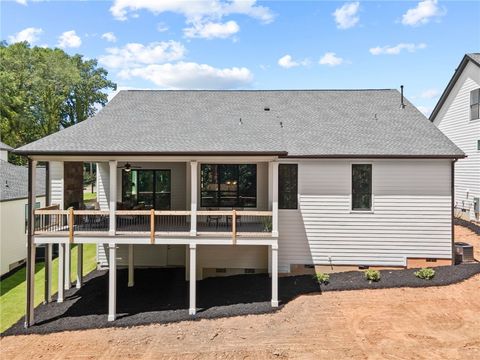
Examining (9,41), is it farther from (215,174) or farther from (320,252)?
(320,252)

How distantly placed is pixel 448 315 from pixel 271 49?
1614 cm

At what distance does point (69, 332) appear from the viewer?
916 cm

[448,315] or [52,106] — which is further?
[52,106]

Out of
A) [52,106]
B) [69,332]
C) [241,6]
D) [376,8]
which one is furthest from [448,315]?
[52,106]

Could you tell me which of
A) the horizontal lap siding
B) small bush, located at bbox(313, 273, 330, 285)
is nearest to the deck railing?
the horizontal lap siding

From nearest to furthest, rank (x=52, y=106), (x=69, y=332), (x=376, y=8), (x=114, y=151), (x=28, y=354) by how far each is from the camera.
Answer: (x=28, y=354), (x=69, y=332), (x=114, y=151), (x=376, y=8), (x=52, y=106)

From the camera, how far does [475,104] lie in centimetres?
1841

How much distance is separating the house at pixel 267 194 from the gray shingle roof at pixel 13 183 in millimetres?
4321

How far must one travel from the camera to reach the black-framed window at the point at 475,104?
59.6ft

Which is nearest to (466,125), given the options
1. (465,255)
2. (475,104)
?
(475,104)

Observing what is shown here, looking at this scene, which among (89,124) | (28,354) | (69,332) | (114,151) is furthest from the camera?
(89,124)

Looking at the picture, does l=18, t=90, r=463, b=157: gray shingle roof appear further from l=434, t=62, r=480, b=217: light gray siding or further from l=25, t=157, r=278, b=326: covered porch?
l=434, t=62, r=480, b=217: light gray siding

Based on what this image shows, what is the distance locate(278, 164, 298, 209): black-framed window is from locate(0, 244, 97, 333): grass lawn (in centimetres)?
947

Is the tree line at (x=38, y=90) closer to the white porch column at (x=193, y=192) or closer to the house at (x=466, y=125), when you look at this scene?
the white porch column at (x=193, y=192)
